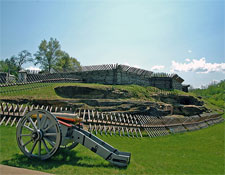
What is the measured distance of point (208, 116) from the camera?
2083cm

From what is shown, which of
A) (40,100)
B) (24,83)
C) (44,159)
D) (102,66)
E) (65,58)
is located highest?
(65,58)

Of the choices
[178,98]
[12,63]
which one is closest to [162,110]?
[178,98]

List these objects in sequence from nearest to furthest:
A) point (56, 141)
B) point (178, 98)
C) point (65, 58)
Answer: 1. point (56, 141)
2. point (178, 98)
3. point (65, 58)

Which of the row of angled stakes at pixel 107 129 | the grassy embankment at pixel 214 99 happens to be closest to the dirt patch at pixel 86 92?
the row of angled stakes at pixel 107 129

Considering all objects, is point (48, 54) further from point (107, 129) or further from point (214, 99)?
point (214, 99)

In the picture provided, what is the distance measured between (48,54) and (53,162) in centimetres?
4013

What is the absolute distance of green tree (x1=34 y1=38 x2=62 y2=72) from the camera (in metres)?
41.5

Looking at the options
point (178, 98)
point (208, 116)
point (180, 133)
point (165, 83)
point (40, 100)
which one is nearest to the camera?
point (40, 100)

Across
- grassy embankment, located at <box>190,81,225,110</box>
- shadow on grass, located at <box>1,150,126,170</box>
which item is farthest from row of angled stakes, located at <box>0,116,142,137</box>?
grassy embankment, located at <box>190,81,225,110</box>

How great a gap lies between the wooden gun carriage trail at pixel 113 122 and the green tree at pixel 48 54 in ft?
104

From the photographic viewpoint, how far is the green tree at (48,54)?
136ft

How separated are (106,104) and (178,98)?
14847mm

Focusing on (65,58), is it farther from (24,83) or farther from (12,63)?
(24,83)

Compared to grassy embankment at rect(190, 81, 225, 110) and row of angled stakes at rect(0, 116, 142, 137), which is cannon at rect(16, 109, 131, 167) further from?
grassy embankment at rect(190, 81, 225, 110)
